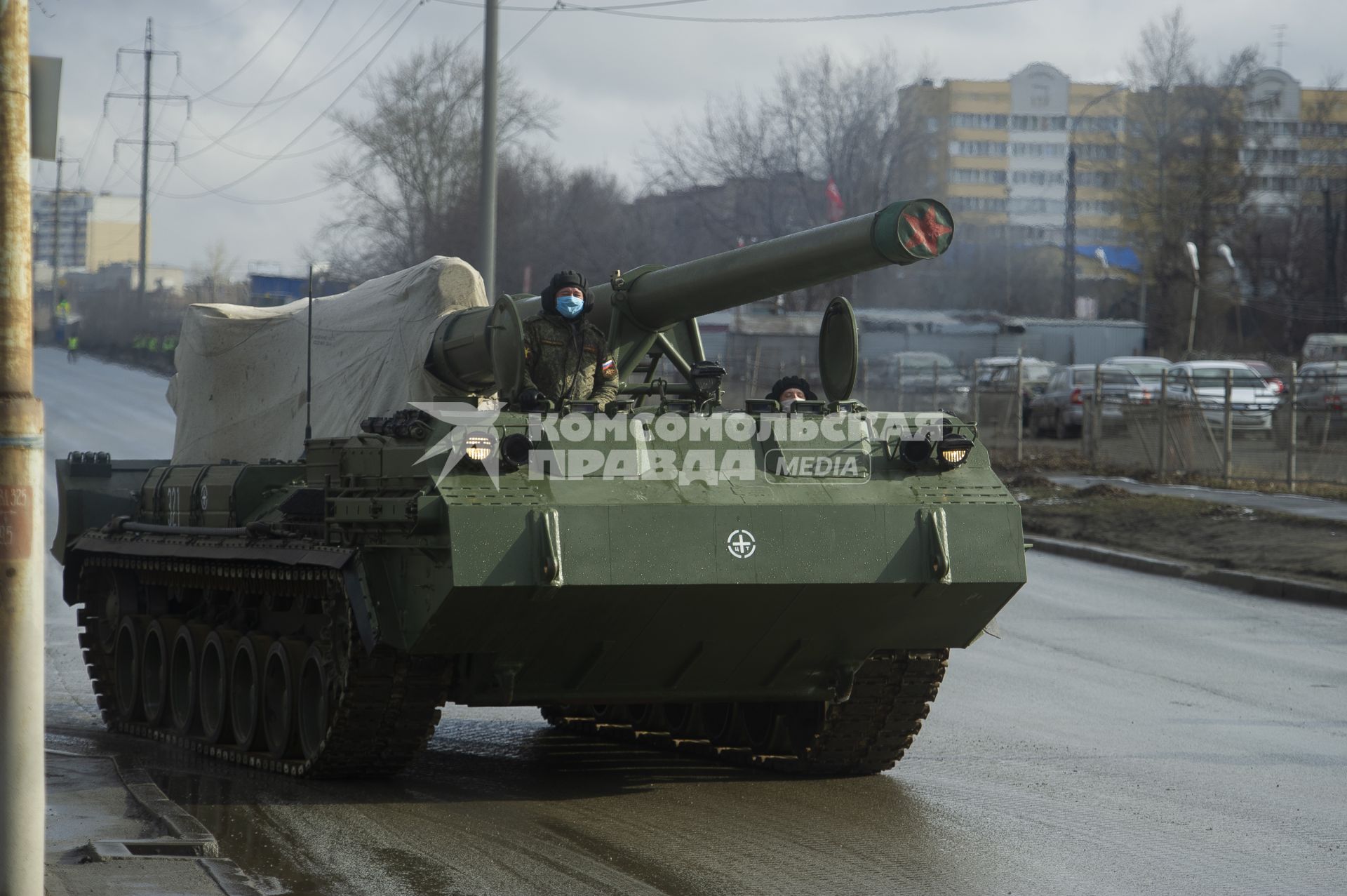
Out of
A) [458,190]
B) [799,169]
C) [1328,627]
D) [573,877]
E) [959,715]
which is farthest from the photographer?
[799,169]

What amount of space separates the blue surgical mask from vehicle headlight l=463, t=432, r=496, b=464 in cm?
126

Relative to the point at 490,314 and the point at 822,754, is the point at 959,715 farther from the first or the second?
the point at 490,314

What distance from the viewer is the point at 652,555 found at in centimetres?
756

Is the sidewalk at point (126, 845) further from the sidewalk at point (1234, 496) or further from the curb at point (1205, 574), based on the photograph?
the sidewalk at point (1234, 496)

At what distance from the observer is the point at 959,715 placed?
10297mm

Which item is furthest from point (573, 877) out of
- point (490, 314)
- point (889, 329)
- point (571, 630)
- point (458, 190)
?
point (458, 190)

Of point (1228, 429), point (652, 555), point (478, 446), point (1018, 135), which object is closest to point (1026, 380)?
point (1228, 429)

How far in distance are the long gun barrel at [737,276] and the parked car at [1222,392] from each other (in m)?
16.7

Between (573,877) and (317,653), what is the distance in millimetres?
2528

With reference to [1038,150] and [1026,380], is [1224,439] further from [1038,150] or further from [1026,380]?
[1038,150]

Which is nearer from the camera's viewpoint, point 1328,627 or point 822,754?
point 822,754

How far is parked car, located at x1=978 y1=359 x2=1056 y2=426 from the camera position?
112 feet

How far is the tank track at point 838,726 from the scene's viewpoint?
28.1 ft

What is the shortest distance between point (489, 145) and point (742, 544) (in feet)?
42.5
